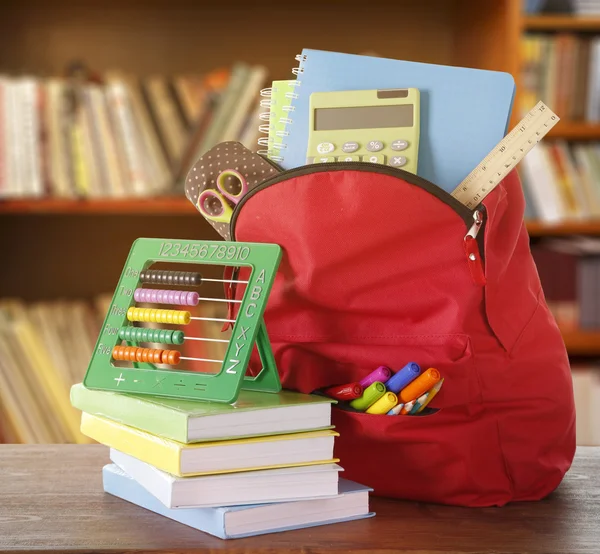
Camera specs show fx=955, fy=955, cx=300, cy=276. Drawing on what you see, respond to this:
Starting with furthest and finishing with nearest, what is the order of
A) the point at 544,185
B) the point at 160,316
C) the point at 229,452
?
the point at 544,185 < the point at 160,316 < the point at 229,452

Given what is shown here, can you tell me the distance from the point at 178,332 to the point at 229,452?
0.13 metres

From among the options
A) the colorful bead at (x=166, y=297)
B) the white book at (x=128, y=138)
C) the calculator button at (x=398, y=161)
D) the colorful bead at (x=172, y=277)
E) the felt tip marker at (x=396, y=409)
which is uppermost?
the calculator button at (x=398, y=161)

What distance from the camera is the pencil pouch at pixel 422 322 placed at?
0.75 meters

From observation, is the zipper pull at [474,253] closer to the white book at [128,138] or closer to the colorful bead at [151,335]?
the colorful bead at [151,335]

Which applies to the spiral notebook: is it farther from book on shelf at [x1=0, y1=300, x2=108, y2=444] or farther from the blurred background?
book on shelf at [x1=0, y1=300, x2=108, y2=444]

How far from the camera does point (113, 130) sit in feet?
6.63

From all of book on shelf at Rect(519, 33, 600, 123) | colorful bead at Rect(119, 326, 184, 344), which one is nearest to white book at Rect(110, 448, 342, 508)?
colorful bead at Rect(119, 326, 184, 344)

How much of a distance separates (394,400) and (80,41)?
5.88 feet

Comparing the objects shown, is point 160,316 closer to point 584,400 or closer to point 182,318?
point 182,318

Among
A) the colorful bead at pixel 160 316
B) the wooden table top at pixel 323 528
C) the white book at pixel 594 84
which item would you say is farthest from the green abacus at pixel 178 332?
the white book at pixel 594 84

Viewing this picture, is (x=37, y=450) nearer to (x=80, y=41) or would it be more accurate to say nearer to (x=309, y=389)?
(x=309, y=389)

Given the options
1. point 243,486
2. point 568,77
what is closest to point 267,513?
point 243,486

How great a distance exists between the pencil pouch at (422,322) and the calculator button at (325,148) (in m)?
0.06

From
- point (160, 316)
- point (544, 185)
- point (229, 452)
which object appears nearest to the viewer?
point (229, 452)
